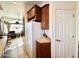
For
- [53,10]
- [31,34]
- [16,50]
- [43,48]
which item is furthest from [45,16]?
[16,50]

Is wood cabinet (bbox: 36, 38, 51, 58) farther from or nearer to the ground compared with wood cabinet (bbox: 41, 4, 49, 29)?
nearer to the ground

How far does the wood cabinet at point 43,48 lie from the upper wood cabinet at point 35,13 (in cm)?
33

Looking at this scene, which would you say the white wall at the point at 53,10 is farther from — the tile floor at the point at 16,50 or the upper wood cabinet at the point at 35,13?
the tile floor at the point at 16,50

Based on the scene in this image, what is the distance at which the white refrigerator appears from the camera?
1.58m

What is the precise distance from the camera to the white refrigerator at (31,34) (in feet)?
5.19

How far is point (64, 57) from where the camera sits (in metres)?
1.60

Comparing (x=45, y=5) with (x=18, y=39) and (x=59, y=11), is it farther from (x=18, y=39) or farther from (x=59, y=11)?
(x=18, y=39)

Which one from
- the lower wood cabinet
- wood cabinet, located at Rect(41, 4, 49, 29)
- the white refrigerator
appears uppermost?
wood cabinet, located at Rect(41, 4, 49, 29)

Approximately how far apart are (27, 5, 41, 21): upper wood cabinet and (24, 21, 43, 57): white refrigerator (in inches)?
2.8

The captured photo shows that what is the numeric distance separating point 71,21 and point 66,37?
0.24 metres

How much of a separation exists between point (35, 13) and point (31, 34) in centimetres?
30

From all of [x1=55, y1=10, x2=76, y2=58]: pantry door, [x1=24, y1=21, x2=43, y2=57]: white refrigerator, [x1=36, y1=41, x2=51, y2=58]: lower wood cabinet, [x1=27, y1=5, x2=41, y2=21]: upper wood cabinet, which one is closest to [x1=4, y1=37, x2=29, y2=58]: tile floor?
[x1=24, y1=21, x2=43, y2=57]: white refrigerator

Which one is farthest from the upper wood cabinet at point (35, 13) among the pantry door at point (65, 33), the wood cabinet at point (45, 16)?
→ the pantry door at point (65, 33)

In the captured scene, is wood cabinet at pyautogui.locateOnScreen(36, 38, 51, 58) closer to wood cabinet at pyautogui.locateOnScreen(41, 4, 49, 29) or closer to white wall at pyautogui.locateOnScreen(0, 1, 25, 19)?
wood cabinet at pyautogui.locateOnScreen(41, 4, 49, 29)
